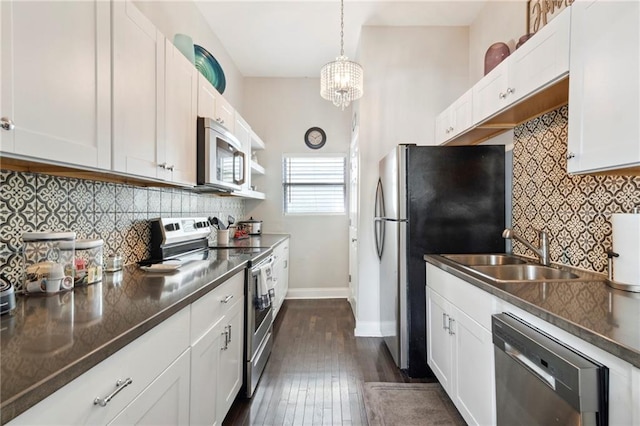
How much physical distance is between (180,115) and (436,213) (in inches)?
73.9

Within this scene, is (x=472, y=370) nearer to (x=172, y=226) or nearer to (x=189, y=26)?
(x=172, y=226)

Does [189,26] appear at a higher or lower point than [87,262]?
higher

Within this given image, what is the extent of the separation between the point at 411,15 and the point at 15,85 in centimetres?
317

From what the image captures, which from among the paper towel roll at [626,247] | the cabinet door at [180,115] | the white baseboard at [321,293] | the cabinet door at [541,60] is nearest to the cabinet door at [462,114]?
the cabinet door at [541,60]

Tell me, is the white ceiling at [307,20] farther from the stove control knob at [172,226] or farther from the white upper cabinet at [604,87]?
the stove control knob at [172,226]

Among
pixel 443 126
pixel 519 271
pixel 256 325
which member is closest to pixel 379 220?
pixel 443 126

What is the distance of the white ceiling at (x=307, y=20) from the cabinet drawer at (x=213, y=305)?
253cm

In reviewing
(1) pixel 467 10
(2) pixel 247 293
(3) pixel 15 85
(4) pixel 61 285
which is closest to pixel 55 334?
(4) pixel 61 285

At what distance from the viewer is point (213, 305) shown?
57.5 inches

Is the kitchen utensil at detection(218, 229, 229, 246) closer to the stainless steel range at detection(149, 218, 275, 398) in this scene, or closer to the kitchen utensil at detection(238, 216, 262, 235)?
the stainless steel range at detection(149, 218, 275, 398)

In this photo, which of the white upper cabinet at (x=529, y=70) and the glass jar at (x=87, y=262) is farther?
the white upper cabinet at (x=529, y=70)

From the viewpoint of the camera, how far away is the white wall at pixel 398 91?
315cm

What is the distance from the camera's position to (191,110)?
197 cm

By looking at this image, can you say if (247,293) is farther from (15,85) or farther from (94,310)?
(15,85)
